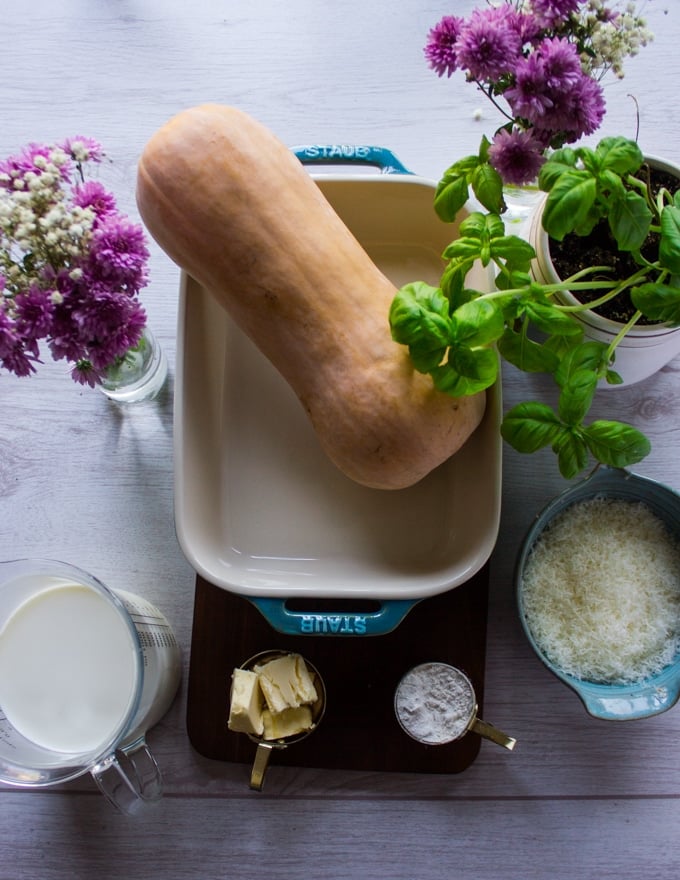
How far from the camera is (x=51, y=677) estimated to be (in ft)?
2.70

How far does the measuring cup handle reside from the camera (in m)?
0.77

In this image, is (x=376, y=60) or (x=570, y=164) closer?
(x=570, y=164)

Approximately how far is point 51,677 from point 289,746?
281 mm

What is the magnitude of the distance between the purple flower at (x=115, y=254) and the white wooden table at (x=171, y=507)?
0.99 ft

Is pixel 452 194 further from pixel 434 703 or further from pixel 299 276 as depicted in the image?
pixel 434 703

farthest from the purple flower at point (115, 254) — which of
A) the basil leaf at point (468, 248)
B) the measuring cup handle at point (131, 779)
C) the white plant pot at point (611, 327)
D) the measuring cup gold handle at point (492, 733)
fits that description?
the measuring cup gold handle at point (492, 733)

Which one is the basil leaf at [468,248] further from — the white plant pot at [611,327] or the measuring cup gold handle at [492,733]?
the measuring cup gold handle at [492,733]

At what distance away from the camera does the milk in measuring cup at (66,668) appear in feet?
2.69

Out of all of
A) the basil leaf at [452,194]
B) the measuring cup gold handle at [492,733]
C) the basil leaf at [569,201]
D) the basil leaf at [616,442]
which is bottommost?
the measuring cup gold handle at [492,733]

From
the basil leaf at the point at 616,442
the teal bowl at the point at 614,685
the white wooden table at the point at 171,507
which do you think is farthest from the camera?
the white wooden table at the point at 171,507

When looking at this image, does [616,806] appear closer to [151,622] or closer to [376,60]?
[151,622]

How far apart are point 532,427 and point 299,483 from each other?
31 cm

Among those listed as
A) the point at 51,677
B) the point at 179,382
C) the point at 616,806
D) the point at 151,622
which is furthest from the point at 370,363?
the point at 616,806

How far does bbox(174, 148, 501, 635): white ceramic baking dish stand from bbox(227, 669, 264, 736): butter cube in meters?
0.07
